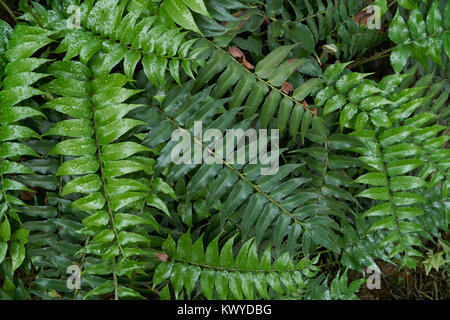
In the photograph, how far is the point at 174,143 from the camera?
1479 millimetres

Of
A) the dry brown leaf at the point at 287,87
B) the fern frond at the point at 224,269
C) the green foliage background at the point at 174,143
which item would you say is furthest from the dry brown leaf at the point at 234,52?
the fern frond at the point at 224,269

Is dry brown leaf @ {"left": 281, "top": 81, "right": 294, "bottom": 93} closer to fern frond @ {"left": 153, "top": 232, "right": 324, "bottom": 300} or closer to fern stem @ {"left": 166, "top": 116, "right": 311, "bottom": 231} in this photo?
fern stem @ {"left": 166, "top": 116, "right": 311, "bottom": 231}

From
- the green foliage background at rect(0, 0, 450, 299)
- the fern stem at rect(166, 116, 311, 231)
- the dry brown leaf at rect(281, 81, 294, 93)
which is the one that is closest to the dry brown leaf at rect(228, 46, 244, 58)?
the green foliage background at rect(0, 0, 450, 299)

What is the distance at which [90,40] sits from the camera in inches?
56.2

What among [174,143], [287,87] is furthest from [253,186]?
[287,87]

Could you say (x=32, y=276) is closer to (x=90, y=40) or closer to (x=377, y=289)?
(x=90, y=40)

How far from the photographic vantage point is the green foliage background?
137cm

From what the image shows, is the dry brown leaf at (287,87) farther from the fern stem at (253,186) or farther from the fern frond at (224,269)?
the fern frond at (224,269)

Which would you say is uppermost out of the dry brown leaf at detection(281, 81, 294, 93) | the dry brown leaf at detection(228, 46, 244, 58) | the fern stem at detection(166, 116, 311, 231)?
the dry brown leaf at detection(228, 46, 244, 58)

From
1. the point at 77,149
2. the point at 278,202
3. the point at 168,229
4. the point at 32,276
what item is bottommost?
the point at 32,276
